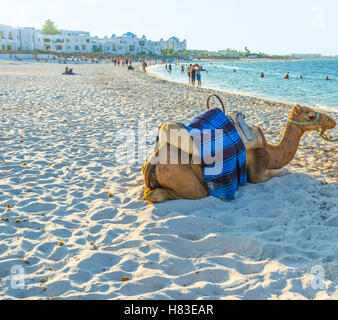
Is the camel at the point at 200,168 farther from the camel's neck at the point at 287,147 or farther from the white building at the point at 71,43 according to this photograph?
the white building at the point at 71,43

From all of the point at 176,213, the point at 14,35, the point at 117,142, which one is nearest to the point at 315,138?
the point at 117,142

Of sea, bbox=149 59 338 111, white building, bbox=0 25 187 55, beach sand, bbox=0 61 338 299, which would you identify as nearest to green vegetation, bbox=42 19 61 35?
white building, bbox=0 25 187 55

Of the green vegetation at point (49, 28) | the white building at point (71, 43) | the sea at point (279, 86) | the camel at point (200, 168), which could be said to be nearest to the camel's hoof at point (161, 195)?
the camel at point (200, 168)

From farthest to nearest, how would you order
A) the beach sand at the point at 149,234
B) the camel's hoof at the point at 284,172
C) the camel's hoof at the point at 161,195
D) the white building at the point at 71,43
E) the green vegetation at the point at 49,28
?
the green vegetation at the point at 49,28, the white building at the point at 71,43, the camel's hoof at the point at 284,172, the camel's hoof at the point at 161,195, the beach sand at the point at 149,234

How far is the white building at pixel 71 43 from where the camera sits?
265 feet

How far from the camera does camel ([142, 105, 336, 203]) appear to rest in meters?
4.10

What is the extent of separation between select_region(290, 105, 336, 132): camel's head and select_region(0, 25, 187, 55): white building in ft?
286

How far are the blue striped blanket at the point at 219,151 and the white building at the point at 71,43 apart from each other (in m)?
86.9

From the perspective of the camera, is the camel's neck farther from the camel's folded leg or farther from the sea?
the sea

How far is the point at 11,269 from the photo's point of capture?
2932mm

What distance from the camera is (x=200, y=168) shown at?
4.14m

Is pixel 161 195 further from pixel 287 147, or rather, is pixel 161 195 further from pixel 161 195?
pixel 287 147
